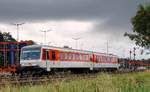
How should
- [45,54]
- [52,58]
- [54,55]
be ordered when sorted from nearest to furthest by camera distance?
[45,54], [52,58], [54,55]

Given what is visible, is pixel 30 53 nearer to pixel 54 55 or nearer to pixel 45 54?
pixel 45 54

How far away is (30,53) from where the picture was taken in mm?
34156

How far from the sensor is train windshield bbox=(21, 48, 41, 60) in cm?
3344

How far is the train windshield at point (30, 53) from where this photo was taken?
33.4 meters

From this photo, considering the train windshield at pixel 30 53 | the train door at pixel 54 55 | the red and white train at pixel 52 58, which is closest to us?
the red and white train at pixel 52 58

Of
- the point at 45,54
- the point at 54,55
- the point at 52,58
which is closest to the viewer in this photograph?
the point at 45,54

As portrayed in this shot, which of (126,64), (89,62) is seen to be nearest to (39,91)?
(89,62)

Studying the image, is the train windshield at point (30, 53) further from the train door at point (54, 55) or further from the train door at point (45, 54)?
the train door at point (54, 55)

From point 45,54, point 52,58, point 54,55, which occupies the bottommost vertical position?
point 52,58

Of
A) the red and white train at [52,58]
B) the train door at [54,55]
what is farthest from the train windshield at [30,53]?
the train door at [54,55]

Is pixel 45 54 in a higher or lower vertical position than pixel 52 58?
higher

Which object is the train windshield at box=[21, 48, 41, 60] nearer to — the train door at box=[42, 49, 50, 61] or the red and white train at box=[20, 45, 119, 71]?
the red and white train at box=[20, 45, 119, 71]

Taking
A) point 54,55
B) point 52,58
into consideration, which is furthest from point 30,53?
point 54,55

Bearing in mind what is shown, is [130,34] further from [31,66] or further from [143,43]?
[31,66]
